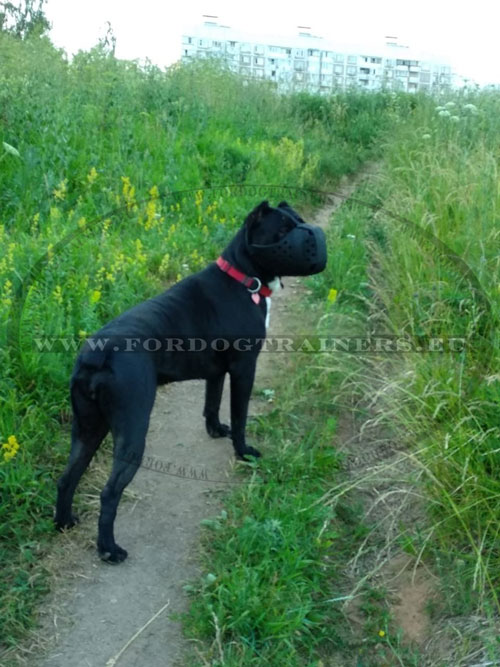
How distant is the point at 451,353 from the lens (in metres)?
3.79

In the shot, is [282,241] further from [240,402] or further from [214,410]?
[214,410]

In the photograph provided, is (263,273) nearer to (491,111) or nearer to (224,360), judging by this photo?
(224,360)

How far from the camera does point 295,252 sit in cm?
336

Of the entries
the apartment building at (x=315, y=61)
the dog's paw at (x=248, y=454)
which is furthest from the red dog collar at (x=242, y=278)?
the apartment building at (x=315, y=61)

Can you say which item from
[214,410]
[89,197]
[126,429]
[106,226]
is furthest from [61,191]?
[126,429]

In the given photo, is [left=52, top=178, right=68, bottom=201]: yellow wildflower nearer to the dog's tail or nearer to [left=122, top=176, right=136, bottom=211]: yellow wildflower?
[left=122, top=176, right=136, bottom=211]: yellow wildflower

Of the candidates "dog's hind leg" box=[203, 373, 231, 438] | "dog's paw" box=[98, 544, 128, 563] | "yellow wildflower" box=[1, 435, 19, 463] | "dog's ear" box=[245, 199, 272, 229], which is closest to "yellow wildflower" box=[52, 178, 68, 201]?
"dog's hind leg" box=[203, 373, 231, 438]

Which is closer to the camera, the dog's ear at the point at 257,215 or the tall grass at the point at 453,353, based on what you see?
the tall grass at the point at 453,353

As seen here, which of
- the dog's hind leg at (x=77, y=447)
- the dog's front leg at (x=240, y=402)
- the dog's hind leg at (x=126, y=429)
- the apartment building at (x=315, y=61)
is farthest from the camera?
the apartment building at (x=315, y=61)

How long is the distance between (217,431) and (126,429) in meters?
1.24

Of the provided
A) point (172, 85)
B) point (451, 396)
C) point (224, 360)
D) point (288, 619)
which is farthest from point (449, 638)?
point (172, 85)

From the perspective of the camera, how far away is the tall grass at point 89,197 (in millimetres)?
3416

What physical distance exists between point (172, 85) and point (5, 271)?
19.8 feet

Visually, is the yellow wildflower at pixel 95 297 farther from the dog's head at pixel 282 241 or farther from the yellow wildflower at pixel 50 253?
the dog's head at pixel 282 241
